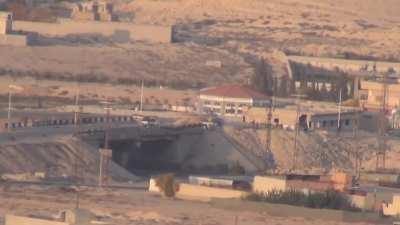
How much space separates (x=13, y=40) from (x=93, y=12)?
11.0m

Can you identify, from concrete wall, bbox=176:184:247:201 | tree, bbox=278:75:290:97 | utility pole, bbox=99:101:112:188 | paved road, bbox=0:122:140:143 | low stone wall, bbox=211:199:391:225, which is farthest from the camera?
tree, bbox=278:75:290:97

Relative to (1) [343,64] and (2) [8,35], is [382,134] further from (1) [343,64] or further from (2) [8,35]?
(2) [8,35]

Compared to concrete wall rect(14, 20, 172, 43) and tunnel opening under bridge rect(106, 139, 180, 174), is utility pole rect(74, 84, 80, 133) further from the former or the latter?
concrete wall rect(14, 20, 172, 43)

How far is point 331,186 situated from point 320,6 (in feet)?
182

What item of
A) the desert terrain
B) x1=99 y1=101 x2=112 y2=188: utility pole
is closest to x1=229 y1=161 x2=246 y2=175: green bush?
the desert terrain

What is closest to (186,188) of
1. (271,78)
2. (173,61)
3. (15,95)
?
(15,95)

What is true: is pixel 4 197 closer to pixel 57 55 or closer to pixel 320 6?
pixel 57 55

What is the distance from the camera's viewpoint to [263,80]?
2574 inches

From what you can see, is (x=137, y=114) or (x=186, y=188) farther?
(x=137, y=114)

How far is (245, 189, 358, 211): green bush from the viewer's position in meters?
38.8

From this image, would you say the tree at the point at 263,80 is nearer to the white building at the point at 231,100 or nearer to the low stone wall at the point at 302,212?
the white building at the point at 231,100

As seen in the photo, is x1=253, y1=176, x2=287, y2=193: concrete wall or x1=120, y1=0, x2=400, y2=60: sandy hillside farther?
x1=120, y1=0, x2=400, y2=60: sandy hillside

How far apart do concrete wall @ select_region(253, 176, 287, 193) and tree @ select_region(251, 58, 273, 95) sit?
21319 mm

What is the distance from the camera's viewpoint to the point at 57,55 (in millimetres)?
70000
